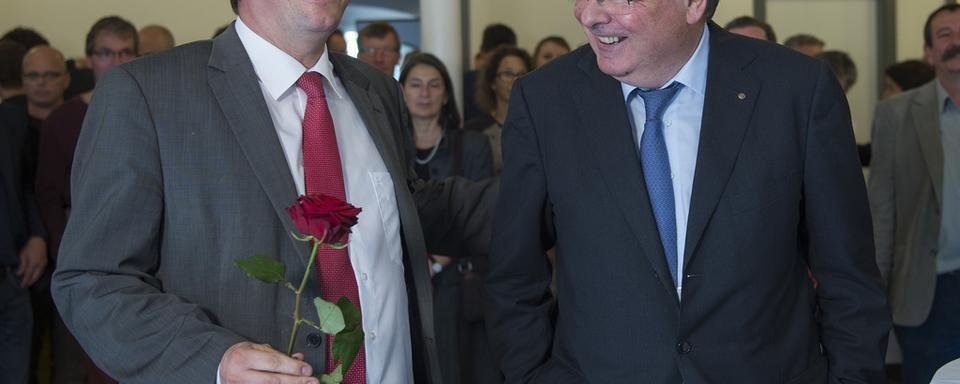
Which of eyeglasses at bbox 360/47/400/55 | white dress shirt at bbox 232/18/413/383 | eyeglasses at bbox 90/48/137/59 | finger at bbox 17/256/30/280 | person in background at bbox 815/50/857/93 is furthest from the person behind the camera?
eyeglasses at bbox 360/47/400/55

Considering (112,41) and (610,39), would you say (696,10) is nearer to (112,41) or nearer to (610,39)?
(610,39)

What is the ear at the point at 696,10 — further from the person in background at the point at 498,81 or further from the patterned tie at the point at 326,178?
the person in background at the point at 498,81

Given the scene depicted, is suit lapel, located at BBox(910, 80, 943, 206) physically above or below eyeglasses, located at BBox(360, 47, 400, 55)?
below

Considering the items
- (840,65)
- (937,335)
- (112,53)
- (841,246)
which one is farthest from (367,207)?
(840,65)

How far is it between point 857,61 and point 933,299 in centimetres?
550

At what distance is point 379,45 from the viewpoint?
21.3ft

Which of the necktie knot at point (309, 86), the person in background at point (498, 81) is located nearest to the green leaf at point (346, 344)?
the necktie knot at point (309, 86)

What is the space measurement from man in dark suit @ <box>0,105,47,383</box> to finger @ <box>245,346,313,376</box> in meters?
3.25

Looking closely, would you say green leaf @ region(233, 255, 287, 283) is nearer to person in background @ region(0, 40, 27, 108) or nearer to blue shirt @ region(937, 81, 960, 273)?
blue shirt @ region(937, 81, 960, 273)

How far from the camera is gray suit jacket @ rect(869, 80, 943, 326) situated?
4.61 meters

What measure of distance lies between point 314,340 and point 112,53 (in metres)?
3.92

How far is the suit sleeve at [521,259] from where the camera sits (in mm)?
2477

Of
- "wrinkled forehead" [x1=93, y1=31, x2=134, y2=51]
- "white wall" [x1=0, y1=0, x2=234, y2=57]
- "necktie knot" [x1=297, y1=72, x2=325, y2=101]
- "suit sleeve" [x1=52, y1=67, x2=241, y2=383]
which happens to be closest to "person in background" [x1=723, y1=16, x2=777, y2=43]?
"necktie knot" [x1=297, y1=72, x2=325, y2=101]

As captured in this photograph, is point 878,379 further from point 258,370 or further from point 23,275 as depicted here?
point 23,275
